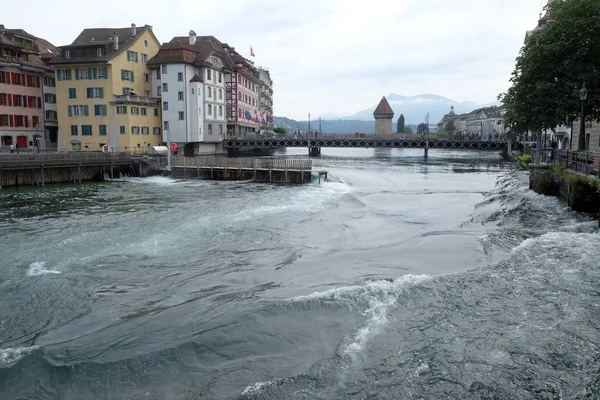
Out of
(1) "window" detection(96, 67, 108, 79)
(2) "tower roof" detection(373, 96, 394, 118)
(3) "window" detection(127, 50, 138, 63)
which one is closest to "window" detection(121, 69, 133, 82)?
(3) "window" detection(127, 50, 138, 63)

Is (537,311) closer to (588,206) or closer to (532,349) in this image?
(532,349)

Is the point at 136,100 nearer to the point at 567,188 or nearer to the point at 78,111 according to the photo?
the point at 78,111

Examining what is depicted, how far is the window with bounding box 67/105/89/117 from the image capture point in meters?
68.8

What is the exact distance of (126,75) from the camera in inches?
2749

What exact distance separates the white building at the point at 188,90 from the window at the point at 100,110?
816 cm

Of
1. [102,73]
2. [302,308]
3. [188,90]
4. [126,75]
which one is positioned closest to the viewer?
[302,308]

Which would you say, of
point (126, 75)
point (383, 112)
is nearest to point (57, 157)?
point (126, 75)

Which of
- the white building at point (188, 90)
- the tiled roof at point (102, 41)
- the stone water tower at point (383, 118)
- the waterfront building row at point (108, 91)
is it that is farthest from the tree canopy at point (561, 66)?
the stone water tower at point (383, 118)

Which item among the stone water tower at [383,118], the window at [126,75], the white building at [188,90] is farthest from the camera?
the stone water tower at [383,118]

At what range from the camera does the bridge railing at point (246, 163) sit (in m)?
46.7

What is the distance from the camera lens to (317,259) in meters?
18.4

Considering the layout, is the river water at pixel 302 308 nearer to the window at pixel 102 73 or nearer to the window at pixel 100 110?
the window at pixel 100 110

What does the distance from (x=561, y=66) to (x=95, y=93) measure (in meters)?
55.1

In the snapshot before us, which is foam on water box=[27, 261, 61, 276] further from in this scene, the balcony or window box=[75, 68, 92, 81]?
window box=[75, 68, 92, 81]
